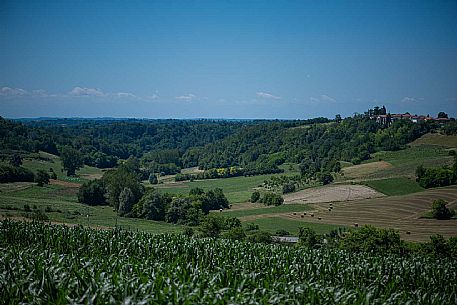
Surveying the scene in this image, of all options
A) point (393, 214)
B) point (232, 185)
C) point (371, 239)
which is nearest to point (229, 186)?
point (232, 185)

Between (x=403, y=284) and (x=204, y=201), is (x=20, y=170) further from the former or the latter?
(x=403, y=284)

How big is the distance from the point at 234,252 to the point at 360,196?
217 feet

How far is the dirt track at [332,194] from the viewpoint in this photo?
266 ft

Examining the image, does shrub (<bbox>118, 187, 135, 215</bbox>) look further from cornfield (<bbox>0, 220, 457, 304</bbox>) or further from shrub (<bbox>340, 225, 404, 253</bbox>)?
cornfield (<bbox>0, 220, 457, 304</bbox>)

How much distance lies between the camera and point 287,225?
6488 centimetres

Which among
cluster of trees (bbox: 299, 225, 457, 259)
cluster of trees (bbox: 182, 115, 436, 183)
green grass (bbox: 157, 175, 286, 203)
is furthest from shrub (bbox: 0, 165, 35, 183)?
cluster of trees (bbox: 182, 115, 436, 183)

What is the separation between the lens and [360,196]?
80750 mm

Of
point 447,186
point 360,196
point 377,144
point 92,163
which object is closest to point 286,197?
point 360,196

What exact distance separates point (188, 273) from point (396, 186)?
75.9 metres

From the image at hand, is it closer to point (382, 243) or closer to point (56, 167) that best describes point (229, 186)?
point (56, 167)

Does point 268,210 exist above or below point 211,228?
below

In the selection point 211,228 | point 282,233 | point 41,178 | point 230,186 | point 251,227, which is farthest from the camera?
point 230,186

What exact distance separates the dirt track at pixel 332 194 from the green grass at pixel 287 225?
16574 mm

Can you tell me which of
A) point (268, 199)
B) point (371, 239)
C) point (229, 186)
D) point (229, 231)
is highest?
point (371, 239)
